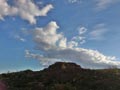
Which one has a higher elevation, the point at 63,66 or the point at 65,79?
the point at 63,66

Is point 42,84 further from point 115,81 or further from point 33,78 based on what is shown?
point 115,81

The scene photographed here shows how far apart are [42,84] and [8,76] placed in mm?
7262

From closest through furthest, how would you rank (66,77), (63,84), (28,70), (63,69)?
(63,84)
(66,77)
(63,69)
(28,70)

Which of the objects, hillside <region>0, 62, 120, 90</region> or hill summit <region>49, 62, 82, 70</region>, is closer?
hillside <region>0, 62, 120, 90</region>

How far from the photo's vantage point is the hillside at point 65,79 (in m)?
27.6

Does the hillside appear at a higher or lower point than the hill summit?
lower

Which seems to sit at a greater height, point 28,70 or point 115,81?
point 28,70

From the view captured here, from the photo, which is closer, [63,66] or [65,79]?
[65,79]

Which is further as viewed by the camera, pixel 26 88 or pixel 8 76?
pixel 8 76

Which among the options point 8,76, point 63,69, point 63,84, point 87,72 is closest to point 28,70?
point 8,76

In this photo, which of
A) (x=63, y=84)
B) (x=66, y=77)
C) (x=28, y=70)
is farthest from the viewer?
(x=28, y=70)

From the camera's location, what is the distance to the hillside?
27562 mm

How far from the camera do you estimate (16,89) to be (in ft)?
92.1

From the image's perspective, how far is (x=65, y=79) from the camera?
98.0 feet
